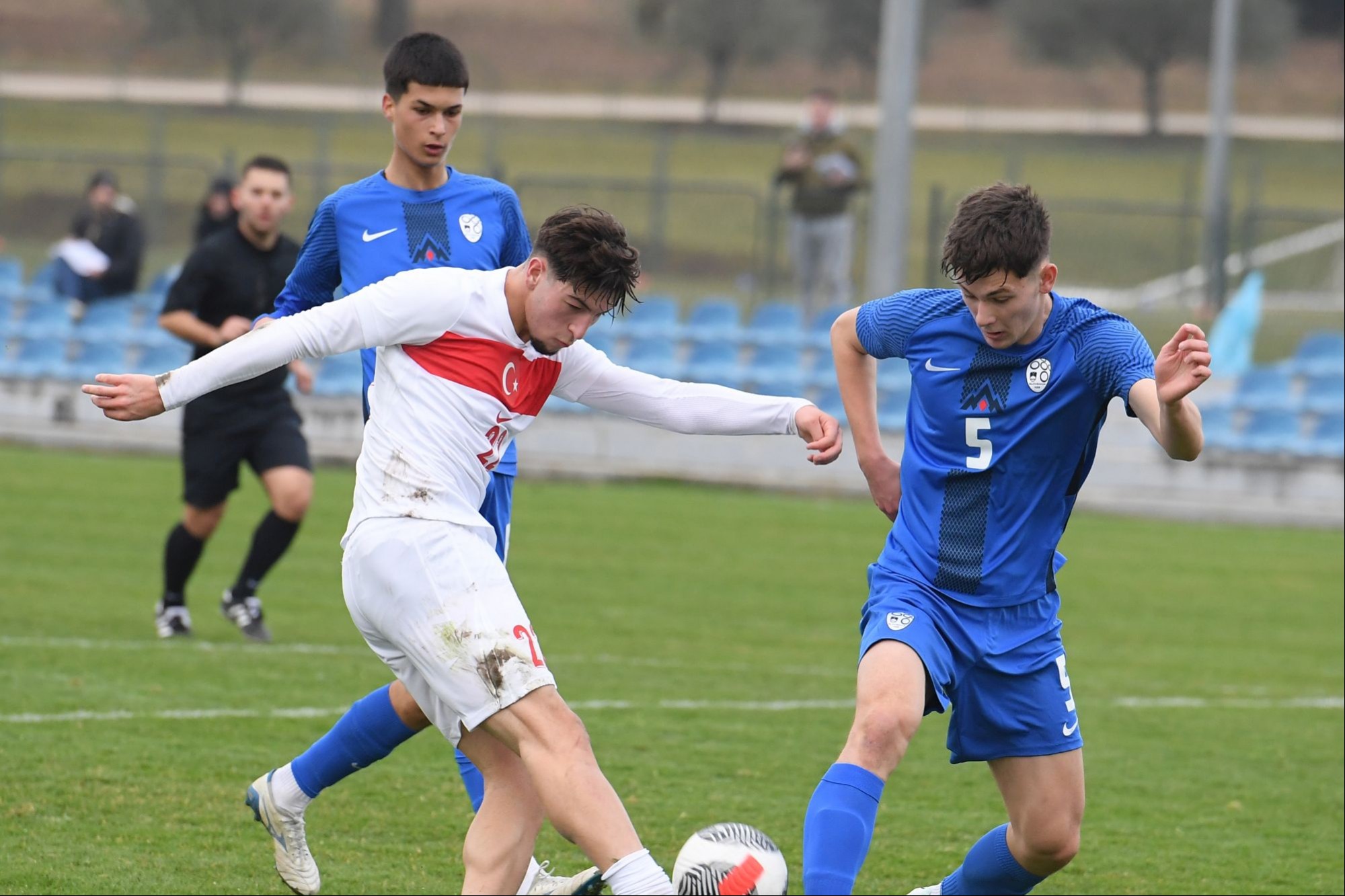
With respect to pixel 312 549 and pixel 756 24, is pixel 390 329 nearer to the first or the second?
pixel 312 549

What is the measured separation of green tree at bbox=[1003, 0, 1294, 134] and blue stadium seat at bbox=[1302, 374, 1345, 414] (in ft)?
100

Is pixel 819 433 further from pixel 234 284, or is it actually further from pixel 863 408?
pixel 234 284

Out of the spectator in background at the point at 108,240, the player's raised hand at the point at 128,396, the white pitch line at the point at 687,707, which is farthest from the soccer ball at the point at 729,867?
the spectator in background at the point at 108,240

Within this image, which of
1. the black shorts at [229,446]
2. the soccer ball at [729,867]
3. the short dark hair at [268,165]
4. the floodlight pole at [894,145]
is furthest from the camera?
the floodlight pole at [894,145]

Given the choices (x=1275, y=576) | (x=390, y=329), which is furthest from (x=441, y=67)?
(x=1275, y=576)

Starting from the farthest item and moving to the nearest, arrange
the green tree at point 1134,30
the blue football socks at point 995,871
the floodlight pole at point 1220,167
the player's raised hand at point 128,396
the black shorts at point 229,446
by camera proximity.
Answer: the green tree at point 1134,30, the floodlight pole at point 1220,167, the black shorts at point 229,446, the blue football socks at point 995,871, the player's raised hand at point 128,396

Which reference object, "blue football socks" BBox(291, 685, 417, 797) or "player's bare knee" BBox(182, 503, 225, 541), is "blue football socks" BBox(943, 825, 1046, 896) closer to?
"blue football socks" BBox(291, 685, 417, 797)

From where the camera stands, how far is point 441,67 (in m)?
5.34

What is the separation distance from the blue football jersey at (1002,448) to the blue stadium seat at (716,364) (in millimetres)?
12950

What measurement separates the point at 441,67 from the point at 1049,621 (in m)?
2.47

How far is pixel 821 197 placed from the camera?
59.2ft

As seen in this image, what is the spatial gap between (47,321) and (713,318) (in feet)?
23.5

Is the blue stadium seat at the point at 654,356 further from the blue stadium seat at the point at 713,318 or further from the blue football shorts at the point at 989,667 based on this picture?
the blue football shorts at the point at 989,667

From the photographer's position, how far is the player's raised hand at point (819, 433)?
429 centimetres
